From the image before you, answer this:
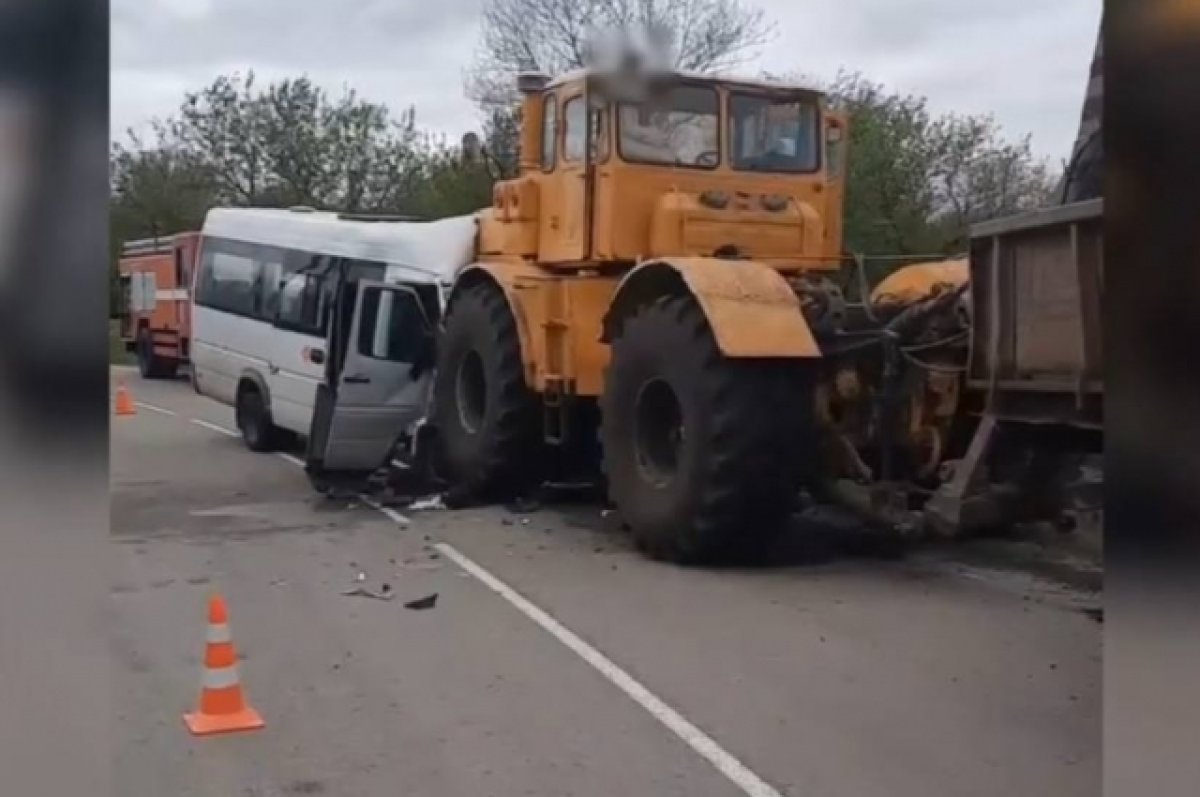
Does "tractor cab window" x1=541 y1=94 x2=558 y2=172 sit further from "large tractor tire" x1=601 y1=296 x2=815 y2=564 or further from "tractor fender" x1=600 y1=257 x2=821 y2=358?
"large tractor tire" x1=601 y1=296 x2=815 y2=564

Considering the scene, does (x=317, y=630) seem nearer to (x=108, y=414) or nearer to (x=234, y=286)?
(x=108, y=414)

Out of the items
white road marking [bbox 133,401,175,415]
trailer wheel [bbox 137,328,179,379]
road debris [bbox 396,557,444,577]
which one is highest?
trailer wheel [bbox 137,328,179,379]

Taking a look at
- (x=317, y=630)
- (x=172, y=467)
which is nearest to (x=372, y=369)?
(x=172, y=467)

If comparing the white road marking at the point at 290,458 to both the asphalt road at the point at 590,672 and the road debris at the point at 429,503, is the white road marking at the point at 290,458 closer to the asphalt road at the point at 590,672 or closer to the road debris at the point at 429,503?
the road debris at the point at 429,503

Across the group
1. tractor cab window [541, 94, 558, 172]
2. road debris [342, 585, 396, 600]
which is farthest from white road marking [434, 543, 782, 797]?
tractor cab window [541, 94, 558, 172]

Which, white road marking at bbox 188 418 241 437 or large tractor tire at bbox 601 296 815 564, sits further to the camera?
white road marking at bbox 188 418 241 437

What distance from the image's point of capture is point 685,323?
7637 mm

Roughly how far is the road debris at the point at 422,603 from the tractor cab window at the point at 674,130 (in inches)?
117

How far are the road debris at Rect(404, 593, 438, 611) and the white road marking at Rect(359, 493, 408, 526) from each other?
7.82 feet

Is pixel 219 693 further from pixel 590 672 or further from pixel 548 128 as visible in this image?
pixel 548 128

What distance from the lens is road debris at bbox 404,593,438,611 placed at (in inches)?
273

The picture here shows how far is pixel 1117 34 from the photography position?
1379 mm

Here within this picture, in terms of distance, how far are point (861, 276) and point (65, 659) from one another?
7860 millimetres

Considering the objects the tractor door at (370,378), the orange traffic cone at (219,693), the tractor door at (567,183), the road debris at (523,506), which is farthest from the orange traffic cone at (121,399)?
the tractor door at (370,378)
